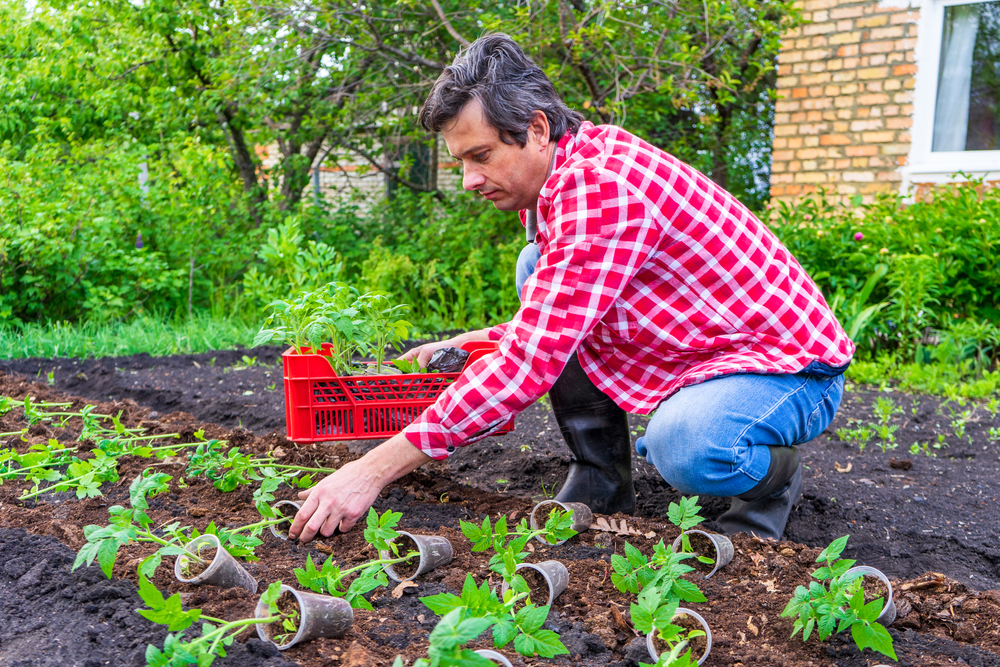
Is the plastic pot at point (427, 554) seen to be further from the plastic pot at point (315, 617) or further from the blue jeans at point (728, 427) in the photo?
the blue jeans at point (728, 427)

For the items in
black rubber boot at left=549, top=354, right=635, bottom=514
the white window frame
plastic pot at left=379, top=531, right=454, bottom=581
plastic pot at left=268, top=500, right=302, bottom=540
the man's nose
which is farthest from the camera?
the white window frame

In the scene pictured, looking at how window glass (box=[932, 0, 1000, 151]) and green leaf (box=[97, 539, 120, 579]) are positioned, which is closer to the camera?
green leaf (box=[97, 539, 120, 579])

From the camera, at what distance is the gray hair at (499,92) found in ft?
6.88

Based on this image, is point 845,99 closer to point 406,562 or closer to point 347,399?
point 347,399

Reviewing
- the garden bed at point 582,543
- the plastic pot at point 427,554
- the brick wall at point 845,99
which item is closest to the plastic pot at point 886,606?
the garden bed at point 582,543

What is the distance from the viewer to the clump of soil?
75.4 inches

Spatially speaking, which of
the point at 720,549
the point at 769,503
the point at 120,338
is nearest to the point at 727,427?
the point at 720,549

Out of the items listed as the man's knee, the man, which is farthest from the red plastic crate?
the man's knee

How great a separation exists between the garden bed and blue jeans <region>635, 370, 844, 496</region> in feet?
0.65

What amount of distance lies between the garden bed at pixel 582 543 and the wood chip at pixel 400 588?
0.06ft

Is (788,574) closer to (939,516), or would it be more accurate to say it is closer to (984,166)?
(939,516)

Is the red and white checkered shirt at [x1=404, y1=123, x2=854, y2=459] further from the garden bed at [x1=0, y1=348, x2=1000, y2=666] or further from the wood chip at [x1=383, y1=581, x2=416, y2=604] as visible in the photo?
the garden bed at [x1=0, y1=348, x2=1000, y2=666]

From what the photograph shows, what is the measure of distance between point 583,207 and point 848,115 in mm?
5657

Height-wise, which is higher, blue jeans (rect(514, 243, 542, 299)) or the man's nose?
the man's nose
